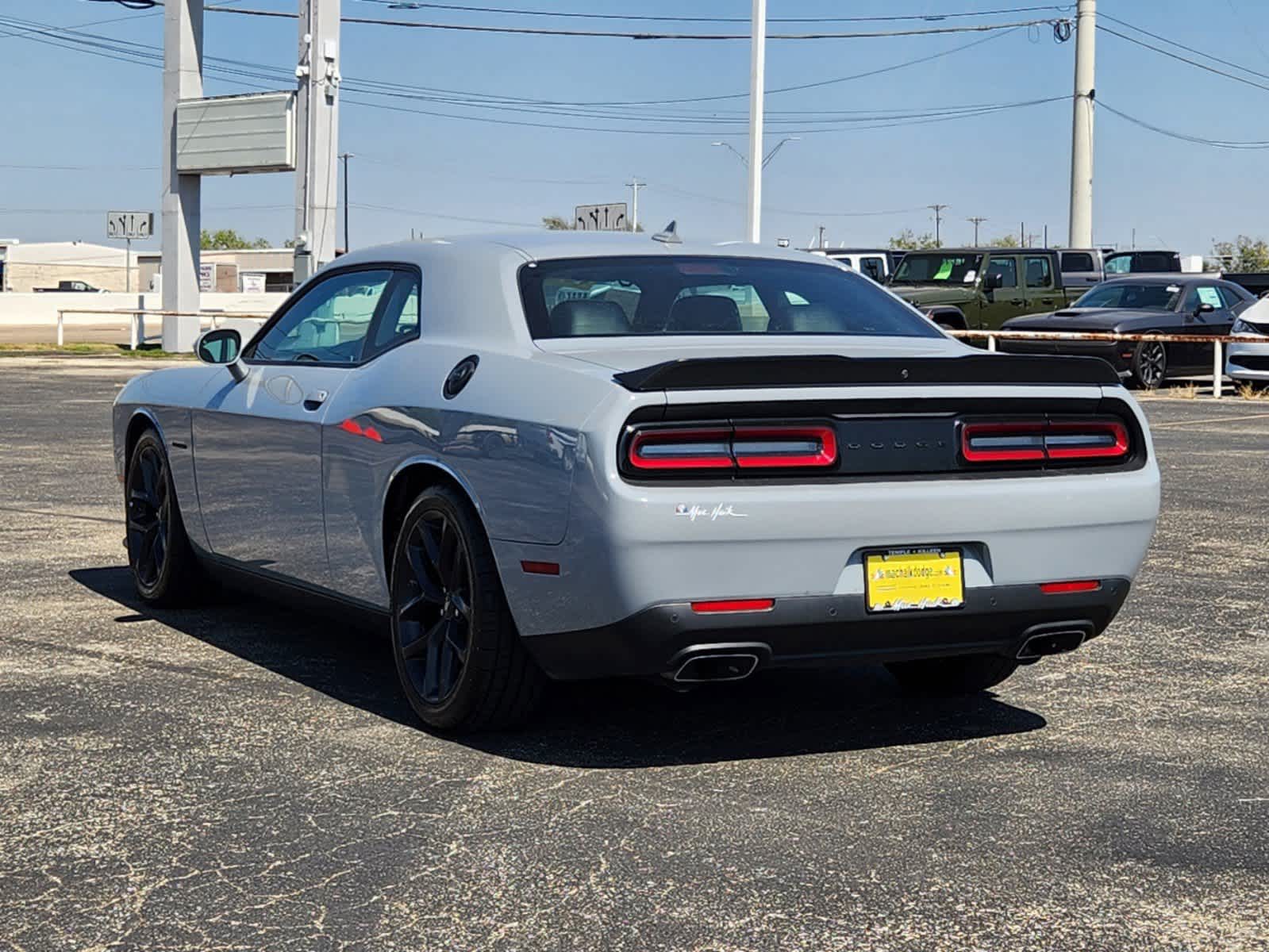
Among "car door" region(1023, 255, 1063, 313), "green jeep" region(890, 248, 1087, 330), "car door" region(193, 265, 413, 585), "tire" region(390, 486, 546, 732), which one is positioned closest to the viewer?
"tire" region(390, 486, 546, 732)

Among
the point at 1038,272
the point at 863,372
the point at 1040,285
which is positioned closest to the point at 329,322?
the point at 863,372

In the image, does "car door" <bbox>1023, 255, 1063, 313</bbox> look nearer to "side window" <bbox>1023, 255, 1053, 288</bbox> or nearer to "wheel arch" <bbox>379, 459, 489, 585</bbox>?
"side window" <bbox>1023, 255, 1053, 288</bbox>

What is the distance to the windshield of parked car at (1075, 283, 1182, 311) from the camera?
86.1ft

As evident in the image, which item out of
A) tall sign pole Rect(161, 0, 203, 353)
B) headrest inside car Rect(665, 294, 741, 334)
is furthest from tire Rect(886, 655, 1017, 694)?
tall sign pole Rect(161, 0, 203, 353)

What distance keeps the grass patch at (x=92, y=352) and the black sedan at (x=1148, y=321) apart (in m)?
17.0

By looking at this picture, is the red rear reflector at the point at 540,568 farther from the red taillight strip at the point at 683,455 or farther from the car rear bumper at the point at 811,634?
the red taillight strip at the point at 683,455

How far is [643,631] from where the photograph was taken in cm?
490

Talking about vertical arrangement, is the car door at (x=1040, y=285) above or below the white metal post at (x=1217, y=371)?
above

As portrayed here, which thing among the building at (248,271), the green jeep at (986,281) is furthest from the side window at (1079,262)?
the building at (248,271)

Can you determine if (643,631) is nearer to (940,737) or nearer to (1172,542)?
(940,737)

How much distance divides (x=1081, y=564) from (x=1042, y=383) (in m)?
0.52

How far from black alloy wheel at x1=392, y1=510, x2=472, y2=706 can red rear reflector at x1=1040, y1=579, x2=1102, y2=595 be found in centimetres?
159

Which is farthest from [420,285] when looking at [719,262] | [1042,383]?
[1042,383]

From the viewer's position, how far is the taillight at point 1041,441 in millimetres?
5207
